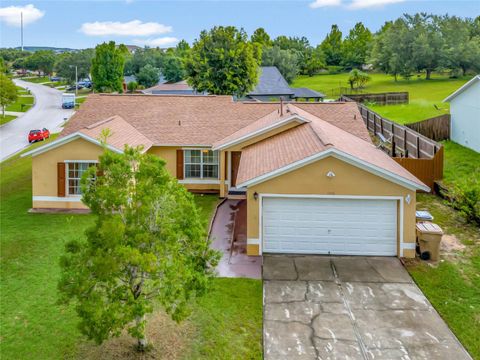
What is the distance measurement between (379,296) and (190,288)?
549 centimetres

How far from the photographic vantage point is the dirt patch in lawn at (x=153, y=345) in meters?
9.05

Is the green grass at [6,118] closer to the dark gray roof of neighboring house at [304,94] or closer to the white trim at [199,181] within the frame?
the dark gray roof of neighboring house at [304,94]

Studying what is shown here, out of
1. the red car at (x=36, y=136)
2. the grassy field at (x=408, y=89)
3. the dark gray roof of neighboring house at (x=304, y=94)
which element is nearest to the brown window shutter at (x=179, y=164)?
the grassy field at (x=408, y=89)

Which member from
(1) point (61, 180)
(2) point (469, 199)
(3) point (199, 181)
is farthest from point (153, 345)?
(3) point (199, 181)

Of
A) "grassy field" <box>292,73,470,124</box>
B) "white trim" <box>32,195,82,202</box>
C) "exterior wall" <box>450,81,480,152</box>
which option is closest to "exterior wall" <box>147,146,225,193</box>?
"white trim" <box>32,195,82,202</box>

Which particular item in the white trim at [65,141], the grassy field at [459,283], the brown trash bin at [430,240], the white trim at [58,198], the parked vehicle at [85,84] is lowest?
the grassy field at [459,283]

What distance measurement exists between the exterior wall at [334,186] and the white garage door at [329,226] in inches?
11.7

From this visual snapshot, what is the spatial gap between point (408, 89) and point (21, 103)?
202 ft

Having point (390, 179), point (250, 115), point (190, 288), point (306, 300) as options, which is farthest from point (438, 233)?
point (250, 115)

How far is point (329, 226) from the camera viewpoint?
1436cm

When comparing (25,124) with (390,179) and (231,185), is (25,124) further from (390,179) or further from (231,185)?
(390,179)

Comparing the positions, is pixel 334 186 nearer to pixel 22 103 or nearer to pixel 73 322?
pixel 73 322

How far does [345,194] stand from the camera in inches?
555

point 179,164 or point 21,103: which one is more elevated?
point 21,103
